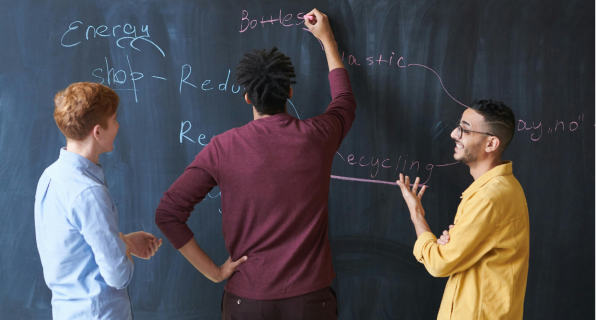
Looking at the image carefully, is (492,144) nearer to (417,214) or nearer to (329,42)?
(417,214)

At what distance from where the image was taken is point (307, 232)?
4.76 ft

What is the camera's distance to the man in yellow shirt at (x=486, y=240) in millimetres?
1327

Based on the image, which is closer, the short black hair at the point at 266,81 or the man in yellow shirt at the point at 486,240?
the man in yellow shirt at the point at 486,240

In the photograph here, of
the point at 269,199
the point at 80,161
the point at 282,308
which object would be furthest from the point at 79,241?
the point at 282,308

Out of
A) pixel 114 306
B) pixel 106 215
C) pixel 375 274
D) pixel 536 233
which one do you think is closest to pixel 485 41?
pixel 536 233

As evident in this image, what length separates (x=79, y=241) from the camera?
4.15 ft

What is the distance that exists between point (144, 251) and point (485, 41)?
1902 mm

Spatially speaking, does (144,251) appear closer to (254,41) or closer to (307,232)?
(307,232)

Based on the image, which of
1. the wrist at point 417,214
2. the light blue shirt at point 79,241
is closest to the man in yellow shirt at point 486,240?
the wrist at point 417,214

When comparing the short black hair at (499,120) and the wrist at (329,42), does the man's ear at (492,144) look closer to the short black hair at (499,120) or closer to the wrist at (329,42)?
the short black hair at (499,120)

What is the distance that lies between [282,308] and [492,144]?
100cm

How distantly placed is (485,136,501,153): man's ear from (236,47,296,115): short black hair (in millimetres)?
780

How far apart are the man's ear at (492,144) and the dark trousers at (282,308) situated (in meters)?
0.83

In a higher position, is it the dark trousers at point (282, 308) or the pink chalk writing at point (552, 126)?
the pink chalk writing at point (552, 126)
